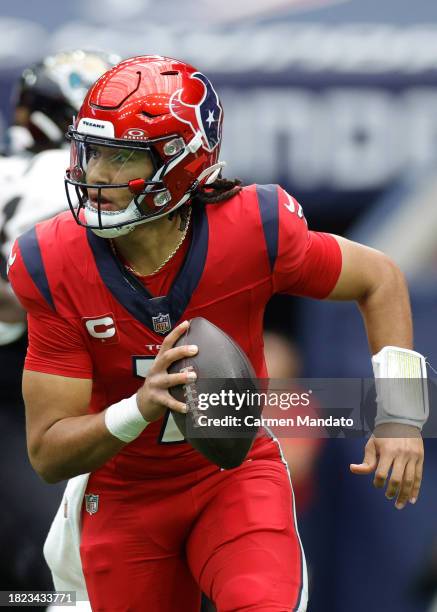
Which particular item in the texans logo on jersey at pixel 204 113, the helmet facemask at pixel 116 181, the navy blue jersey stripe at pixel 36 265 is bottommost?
the navy blue jersey stripe at pixel 36 265

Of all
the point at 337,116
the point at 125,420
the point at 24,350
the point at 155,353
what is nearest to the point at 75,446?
the point at 125,420

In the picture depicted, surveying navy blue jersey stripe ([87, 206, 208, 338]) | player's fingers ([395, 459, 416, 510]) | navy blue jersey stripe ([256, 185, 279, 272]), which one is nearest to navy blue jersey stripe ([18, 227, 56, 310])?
navy blue jersey stripe ([87, 206, 208, 338])

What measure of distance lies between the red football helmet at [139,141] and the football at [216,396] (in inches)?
13.3

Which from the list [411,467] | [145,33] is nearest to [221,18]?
[145,33]

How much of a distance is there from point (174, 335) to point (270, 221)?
466 mm

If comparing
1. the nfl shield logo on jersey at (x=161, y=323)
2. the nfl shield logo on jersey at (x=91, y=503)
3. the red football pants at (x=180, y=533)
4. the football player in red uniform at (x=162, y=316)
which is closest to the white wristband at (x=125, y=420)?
the football player in red uniform at (x=162, y=316)

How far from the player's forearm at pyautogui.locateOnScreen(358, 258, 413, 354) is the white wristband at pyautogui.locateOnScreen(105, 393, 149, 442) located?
681mm

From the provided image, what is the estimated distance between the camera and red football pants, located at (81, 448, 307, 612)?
3268 millimetres

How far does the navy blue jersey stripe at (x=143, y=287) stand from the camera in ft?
10.7

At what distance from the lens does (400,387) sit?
332cm

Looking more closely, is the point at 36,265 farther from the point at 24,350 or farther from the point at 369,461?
the point at 24,350

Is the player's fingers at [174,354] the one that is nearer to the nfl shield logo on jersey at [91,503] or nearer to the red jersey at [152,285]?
the red jersey at [152,285]

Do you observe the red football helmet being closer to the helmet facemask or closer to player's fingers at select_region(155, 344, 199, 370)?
the helmet facemask

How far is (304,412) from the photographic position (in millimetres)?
3578
